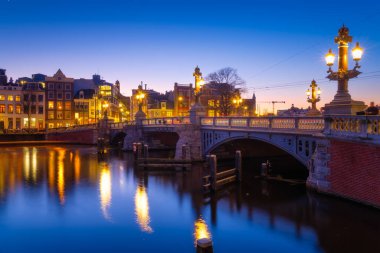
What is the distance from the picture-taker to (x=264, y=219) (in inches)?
628

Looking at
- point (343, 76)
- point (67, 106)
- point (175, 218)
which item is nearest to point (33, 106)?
point (67, 106)

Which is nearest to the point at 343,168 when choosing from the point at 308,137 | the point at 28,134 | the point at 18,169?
the point at 308,137

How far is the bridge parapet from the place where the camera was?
46.7 ft

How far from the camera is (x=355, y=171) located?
15812 millimetres

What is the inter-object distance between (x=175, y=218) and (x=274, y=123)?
375 inches

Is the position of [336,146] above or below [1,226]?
above

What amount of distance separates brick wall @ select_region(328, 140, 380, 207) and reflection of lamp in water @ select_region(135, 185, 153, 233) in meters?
9.78

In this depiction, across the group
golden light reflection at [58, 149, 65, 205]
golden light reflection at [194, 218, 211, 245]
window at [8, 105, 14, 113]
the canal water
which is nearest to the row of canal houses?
window at [8, 105, 14, 113]

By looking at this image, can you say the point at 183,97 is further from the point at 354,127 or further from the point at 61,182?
the point at 354,127

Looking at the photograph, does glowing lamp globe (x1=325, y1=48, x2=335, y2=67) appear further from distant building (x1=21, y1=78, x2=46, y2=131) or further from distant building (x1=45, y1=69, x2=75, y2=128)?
distant building (x1=21, y1=78, x2=46, y2=131)

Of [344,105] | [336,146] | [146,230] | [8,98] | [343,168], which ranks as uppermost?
[8,98]

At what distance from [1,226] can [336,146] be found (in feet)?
54.7

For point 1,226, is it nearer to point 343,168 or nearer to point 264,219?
point 264,219

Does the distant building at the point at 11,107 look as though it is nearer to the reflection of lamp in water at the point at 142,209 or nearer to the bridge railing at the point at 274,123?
the bridge railing at the point at 274,123
